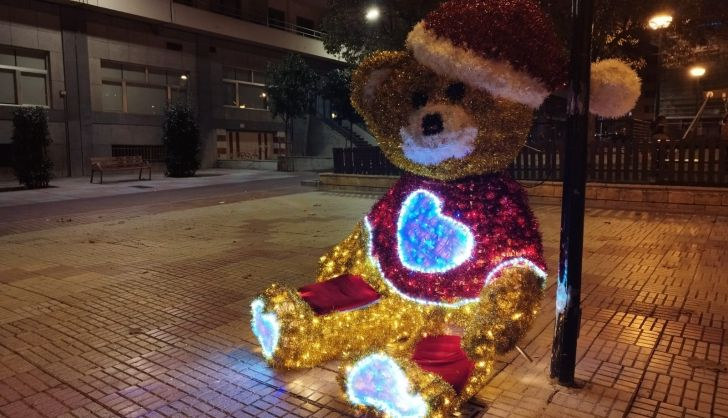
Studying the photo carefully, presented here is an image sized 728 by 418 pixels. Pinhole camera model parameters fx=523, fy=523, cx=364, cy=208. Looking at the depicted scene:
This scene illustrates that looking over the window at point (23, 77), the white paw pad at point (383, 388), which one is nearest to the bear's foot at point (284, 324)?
the white paw pad at point (383, 388)

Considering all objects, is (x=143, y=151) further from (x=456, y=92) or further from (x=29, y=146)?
(x=456, y=92)

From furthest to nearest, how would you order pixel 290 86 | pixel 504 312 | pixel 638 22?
pixel 290 86 → pixel 638 22 → pixel 504 312

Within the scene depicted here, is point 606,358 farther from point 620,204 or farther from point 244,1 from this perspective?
point 244,1

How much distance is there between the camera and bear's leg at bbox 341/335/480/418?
102 inches

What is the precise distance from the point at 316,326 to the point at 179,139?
19068mm

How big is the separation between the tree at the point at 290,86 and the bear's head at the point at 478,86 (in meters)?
21.4

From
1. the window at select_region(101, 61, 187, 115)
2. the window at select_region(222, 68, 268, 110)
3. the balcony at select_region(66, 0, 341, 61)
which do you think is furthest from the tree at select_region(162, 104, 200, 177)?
the window at select_region(222, 68, 268, 110)

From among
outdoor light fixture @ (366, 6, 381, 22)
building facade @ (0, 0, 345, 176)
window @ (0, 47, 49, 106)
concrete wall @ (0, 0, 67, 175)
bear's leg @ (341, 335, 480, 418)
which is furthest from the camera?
building facade @ (0, 0, 345, 176)

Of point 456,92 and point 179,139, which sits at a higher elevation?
point 179,139

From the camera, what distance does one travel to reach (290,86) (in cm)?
2381

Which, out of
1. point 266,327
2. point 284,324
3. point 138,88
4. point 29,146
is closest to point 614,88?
point 284,324

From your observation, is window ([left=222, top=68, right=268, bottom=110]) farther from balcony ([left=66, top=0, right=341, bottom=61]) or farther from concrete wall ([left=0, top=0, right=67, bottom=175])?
concrete wall ([left=0, top=0, right=67, bottom=175])

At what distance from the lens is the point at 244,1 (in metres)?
28.8

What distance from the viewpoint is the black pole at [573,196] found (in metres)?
2.95
